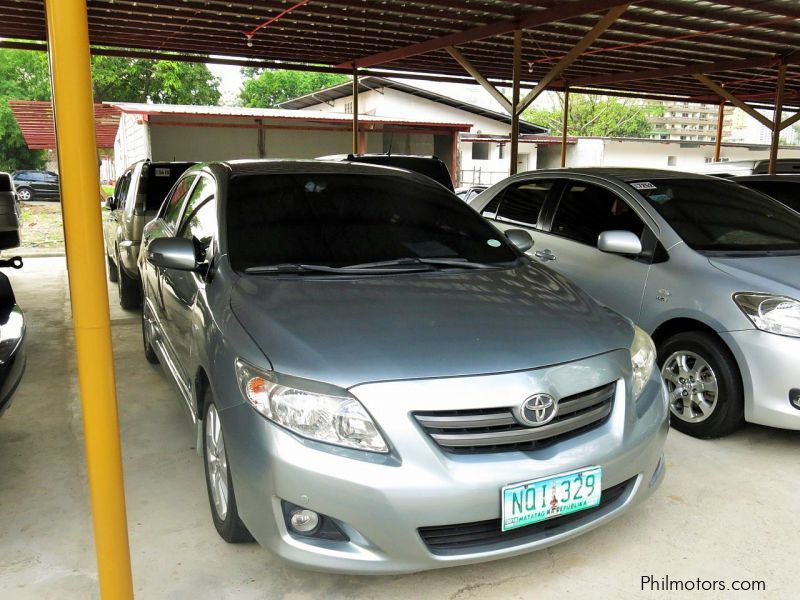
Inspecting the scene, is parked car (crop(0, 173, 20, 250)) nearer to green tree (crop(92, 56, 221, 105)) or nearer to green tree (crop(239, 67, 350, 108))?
green tree (crop(92, 56, 221, 105))

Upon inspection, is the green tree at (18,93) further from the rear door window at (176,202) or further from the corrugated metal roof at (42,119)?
the rear door window at (176,202)

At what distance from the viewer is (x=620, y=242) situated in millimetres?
4035

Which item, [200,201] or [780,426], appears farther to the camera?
[200,201]

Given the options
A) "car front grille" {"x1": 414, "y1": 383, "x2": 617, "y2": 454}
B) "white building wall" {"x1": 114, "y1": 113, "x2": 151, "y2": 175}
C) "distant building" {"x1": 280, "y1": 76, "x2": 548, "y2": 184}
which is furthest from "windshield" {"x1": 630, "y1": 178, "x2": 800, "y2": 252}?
"distant building" {"x1": 280, "y1": 76, "x2": 548, "y2": 184}

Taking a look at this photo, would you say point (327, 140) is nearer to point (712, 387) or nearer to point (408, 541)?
point (712, 387)

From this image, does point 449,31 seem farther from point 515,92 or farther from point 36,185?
point 36,185

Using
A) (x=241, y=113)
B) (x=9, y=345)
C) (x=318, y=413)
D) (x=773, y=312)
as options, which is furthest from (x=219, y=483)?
(x=241, y=113)

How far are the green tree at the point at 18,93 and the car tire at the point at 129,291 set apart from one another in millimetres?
35923

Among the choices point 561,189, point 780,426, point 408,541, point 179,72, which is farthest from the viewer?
point 179,72

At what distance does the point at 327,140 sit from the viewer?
61.0 ft

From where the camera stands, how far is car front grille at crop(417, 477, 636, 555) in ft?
6.96

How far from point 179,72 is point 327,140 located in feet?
73.2

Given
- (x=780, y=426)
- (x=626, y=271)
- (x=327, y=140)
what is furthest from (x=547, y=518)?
(x=327, y=140)

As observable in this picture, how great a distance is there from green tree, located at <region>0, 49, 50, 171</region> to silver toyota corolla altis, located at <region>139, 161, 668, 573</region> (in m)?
40.5
